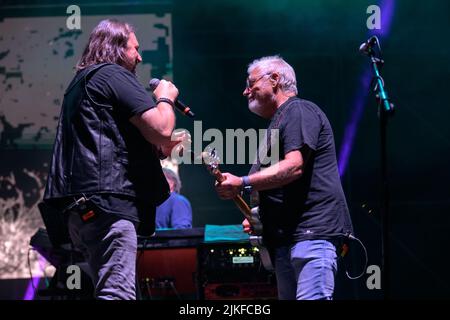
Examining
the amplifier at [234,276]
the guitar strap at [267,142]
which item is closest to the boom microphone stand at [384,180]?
the guitar strap at [267,142]

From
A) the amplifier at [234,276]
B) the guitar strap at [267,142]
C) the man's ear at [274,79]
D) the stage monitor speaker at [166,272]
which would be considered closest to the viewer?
the guitar strap at [267,142]

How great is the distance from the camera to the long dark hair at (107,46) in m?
2.83

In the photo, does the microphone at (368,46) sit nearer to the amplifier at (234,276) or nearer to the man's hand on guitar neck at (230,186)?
the man's hand on guitar neck at (230,186)

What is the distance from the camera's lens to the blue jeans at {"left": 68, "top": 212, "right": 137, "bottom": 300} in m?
2.44

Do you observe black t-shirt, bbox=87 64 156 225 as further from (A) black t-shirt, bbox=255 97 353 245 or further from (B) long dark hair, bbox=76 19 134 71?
(A) black t-shirt, bbox=255 97 353 245

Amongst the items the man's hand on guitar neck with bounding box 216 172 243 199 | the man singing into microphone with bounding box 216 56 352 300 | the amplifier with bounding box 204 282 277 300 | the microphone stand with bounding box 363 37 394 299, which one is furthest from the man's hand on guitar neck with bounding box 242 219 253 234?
the amplifier with bounding box 204 282 277 300

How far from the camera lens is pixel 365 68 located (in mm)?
6730

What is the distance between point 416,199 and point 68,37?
4.17 meters

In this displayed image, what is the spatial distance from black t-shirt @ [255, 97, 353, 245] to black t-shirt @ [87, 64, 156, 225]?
0.61m

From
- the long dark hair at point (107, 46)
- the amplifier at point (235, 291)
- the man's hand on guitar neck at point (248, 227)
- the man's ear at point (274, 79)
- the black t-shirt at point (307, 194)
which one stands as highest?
the long dark hair at point (107, 46)

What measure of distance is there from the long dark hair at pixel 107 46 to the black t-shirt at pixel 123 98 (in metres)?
0.15
